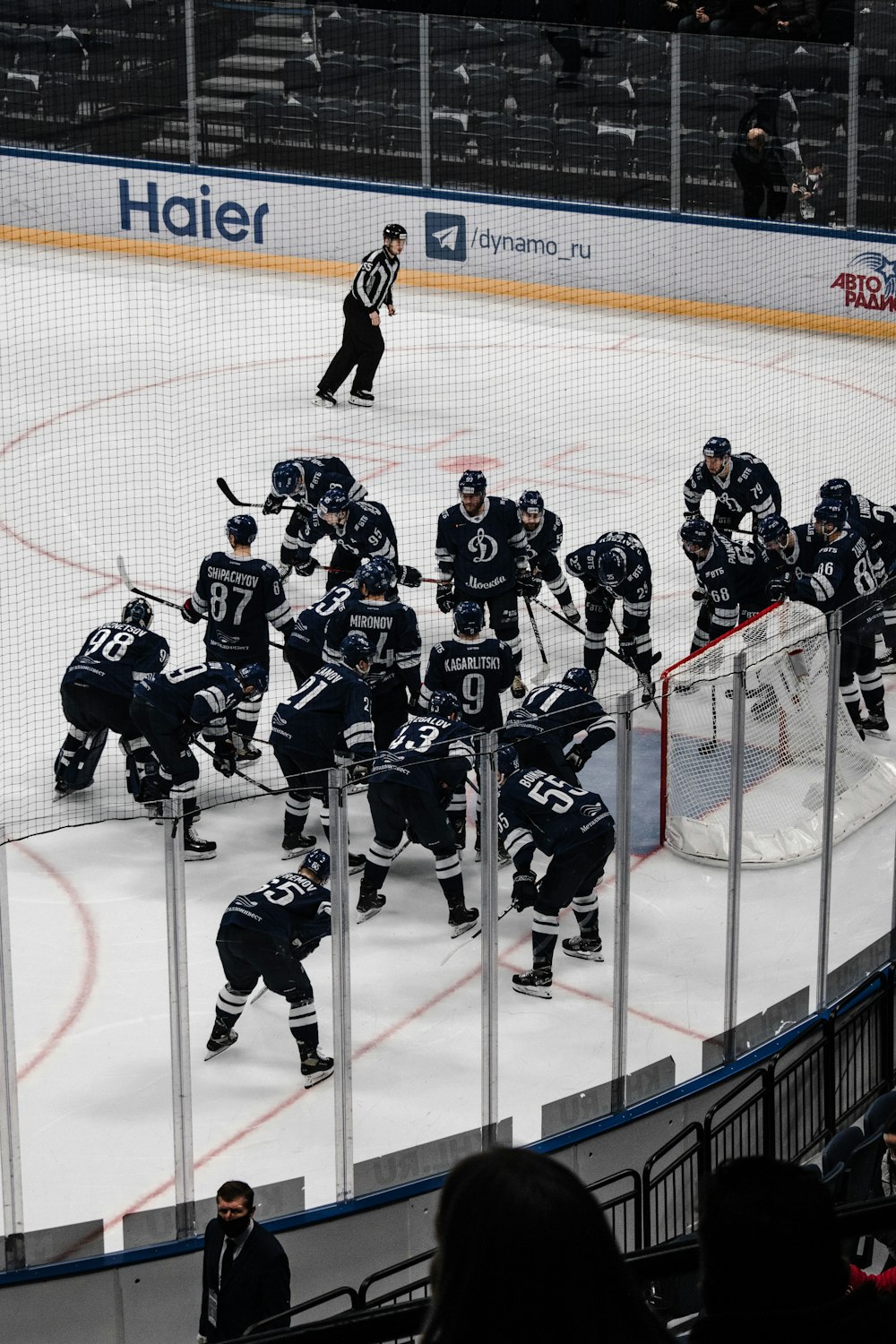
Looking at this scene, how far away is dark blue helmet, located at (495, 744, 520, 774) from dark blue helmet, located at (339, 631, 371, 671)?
184 centimetres

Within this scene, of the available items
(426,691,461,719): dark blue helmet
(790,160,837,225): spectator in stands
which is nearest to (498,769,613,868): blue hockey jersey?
(426,691,461,719): dark blue helmet

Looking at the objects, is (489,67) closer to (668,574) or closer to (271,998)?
(668,574)

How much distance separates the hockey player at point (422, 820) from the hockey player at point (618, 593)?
3299 millimetres

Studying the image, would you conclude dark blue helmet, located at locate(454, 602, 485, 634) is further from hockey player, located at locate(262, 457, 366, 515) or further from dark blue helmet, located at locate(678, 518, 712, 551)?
hockey player, located at locate(262, 457, 366, 515)

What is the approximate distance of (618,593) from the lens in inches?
372

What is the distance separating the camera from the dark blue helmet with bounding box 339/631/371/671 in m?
7.75

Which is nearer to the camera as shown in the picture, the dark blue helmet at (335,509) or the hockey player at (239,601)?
the hockey player at (239,601)

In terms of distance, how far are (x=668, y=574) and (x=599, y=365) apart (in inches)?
148

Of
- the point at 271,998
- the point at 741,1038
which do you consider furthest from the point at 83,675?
the point at 741,1038

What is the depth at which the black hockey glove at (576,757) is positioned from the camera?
6047 mm

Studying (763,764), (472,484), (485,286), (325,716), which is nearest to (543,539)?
(472,484)

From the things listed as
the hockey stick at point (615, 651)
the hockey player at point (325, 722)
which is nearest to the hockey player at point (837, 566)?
the hockey stick at point (615, 651)

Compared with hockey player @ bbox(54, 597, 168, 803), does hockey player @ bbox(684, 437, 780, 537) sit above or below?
above

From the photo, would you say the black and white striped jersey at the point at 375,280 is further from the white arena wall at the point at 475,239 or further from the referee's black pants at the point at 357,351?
the white arena wall at the point at 475,239
